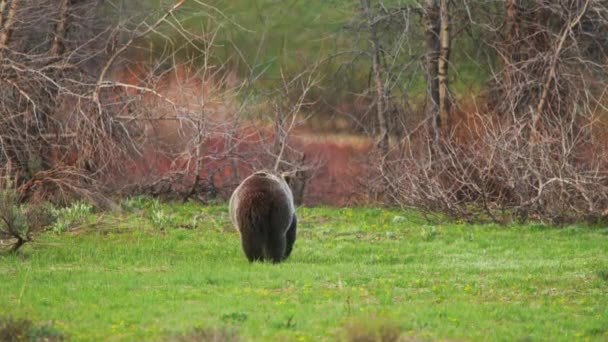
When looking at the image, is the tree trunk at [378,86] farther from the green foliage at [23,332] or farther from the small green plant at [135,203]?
the green foliage at [23,332]

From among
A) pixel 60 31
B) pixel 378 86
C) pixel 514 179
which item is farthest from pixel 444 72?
pixel 60 31

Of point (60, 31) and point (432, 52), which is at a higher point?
point (60, 31)

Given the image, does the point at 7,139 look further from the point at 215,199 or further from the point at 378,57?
the point at 378,57

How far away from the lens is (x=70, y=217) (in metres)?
20.3

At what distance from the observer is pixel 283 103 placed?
32.9 metres

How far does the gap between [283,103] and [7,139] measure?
10.1 m

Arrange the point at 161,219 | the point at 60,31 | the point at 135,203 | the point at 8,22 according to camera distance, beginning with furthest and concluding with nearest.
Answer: the point at 60,31 → the point at 135,203 → the point at 8,22 → the point at 161,219

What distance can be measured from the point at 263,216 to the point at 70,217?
4.86 meters

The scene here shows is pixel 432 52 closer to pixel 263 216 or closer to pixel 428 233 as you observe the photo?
pixel 428 233

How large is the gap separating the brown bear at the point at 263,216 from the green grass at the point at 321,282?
35 cm

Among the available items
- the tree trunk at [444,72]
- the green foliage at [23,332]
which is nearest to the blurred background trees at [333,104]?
the tree trunk at [444,72]

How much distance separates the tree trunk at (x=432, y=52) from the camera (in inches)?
1195

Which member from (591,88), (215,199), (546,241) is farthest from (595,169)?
(215,199)

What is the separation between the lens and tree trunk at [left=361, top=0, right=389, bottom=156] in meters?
31.4
